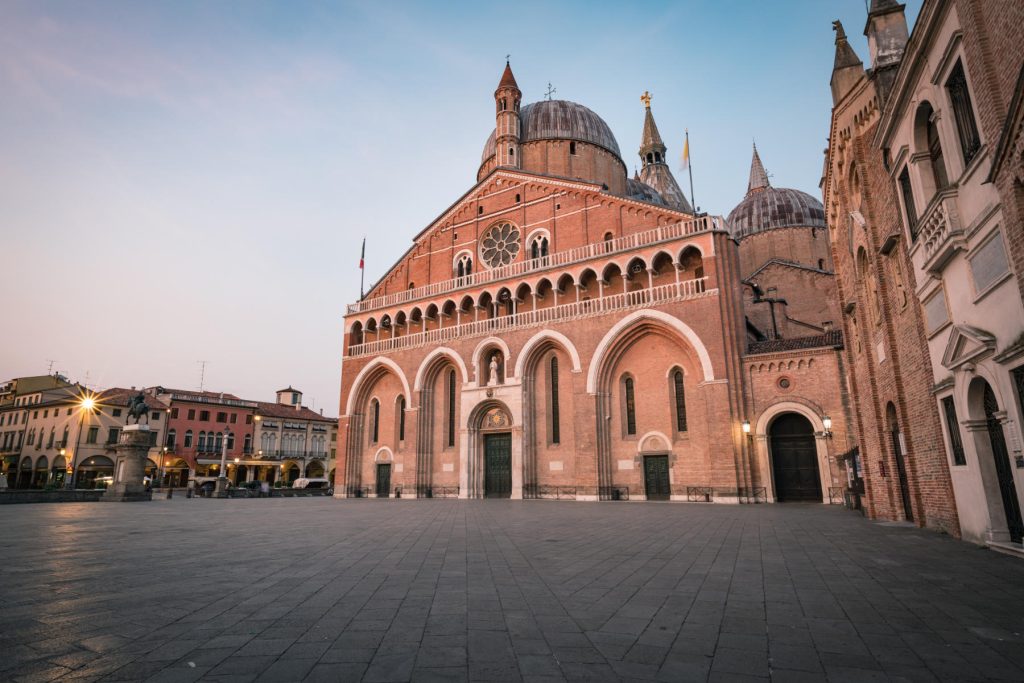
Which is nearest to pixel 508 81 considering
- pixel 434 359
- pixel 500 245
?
pixel 500 245

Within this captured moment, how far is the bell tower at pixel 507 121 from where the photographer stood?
116 ft

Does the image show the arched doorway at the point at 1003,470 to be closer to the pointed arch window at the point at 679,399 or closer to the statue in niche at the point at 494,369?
the pointed arch window at the point at 679,399

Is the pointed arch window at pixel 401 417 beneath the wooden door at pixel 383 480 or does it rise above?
above

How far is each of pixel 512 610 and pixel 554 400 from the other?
21811 millimetres

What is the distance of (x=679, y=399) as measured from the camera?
23734 millimetres

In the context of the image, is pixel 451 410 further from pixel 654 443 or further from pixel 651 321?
pixel 651 321

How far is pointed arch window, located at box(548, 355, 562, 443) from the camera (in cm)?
2623

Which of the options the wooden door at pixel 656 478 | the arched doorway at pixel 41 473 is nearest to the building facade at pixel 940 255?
the wooden door at pixel 656 478

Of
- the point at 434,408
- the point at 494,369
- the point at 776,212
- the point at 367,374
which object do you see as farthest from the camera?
the point at 776,212

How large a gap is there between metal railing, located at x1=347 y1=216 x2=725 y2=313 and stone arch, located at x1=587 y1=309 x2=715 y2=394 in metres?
3.26

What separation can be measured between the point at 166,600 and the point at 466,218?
29.1m

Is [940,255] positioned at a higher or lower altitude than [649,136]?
lower

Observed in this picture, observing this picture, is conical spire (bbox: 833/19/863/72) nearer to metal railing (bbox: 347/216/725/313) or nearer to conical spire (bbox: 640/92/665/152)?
metal railing (bbox: 347/216/725/313)

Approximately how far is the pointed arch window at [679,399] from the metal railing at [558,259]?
19.3 ft
